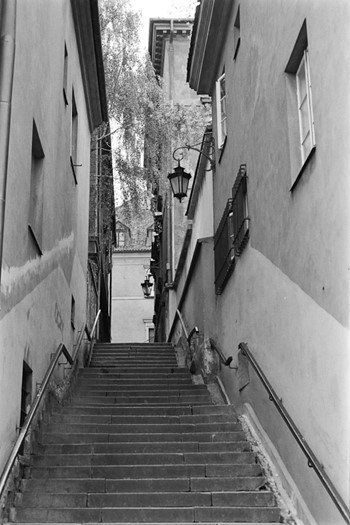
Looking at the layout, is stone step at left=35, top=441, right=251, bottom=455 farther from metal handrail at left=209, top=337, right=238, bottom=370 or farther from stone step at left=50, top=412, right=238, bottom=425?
metal handrail at left=209, top=337, right=238, bottom=370

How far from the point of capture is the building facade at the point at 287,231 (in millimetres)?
5539

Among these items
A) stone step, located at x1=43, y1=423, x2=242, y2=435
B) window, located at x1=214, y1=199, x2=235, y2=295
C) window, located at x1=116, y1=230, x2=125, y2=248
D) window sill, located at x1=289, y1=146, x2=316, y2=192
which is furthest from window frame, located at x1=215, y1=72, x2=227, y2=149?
window, located at x1=116, y1=230, x2=125, y2=248

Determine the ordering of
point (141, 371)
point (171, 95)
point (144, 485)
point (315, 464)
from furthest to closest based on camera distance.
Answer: point (171, 95) → point (141, 371) → point (144, 485) → point (315, 464)

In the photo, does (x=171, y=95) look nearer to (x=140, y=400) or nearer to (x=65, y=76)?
(x=65, y=76)

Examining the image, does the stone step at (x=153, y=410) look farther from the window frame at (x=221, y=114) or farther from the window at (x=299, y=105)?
the window frame at (x=221, y=114)

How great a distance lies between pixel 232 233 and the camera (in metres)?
10.7

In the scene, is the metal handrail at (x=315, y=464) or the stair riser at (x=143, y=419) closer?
the metal handrail at (x=315, y=464)

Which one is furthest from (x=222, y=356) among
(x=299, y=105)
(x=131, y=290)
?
(x=131, y=290)

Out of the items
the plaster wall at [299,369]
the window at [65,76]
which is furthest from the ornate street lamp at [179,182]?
the plaster wall at [299,369]

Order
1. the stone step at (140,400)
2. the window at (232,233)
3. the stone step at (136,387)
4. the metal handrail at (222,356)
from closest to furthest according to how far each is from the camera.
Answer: the window at (232,233) < the metal handrail at (222,356) < the stone step at (140,400) < the stone step at (136,387)

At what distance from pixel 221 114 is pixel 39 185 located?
181 inches

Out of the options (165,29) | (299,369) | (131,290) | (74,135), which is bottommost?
(299,369)

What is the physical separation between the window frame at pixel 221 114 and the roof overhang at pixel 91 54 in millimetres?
2655

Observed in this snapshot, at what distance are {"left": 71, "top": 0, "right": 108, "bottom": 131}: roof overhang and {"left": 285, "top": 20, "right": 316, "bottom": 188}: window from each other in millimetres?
6438
